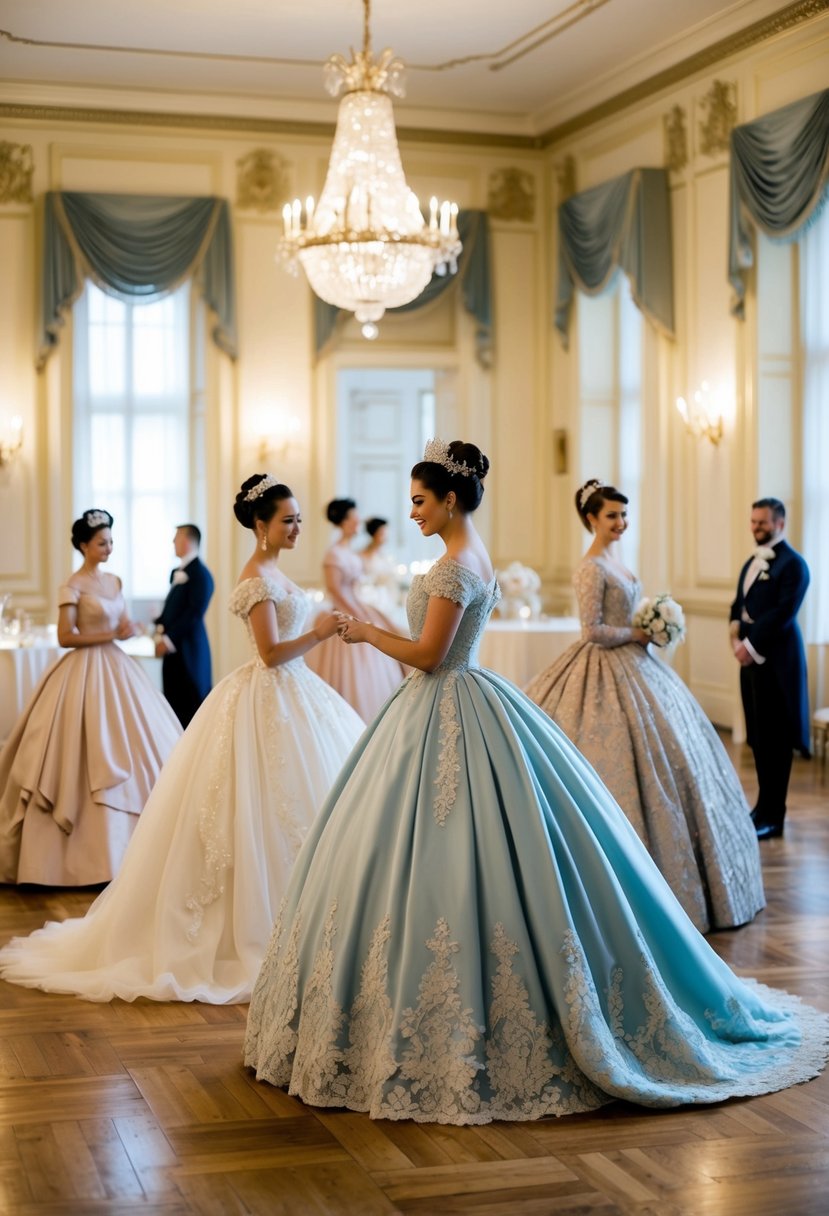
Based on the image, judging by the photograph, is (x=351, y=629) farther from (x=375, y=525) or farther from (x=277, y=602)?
(x=375, y=525)

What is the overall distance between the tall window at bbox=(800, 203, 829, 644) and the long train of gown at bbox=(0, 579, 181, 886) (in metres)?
4.36

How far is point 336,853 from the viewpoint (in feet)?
12.3

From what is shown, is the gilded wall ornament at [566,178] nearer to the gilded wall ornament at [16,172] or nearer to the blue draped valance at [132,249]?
the blue draped valance at [132,249]

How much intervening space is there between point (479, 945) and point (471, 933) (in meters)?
0.04

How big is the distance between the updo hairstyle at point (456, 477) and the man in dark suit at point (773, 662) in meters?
3.43

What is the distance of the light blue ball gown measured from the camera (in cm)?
350

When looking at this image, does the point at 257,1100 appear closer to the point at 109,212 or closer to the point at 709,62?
the point at 709,62

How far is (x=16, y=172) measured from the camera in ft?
35.5

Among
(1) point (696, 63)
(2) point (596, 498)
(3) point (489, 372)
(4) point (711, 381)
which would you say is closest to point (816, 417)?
(4) point (711, 381)

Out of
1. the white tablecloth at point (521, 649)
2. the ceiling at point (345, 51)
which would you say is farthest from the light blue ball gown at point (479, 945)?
the ceiling at point (345, 51)

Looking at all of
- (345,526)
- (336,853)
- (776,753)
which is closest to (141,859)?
(336,853)

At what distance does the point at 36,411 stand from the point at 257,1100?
8.13 meters

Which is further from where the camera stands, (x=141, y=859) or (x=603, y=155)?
(x=603, y=155)

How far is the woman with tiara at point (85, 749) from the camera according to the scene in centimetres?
600
